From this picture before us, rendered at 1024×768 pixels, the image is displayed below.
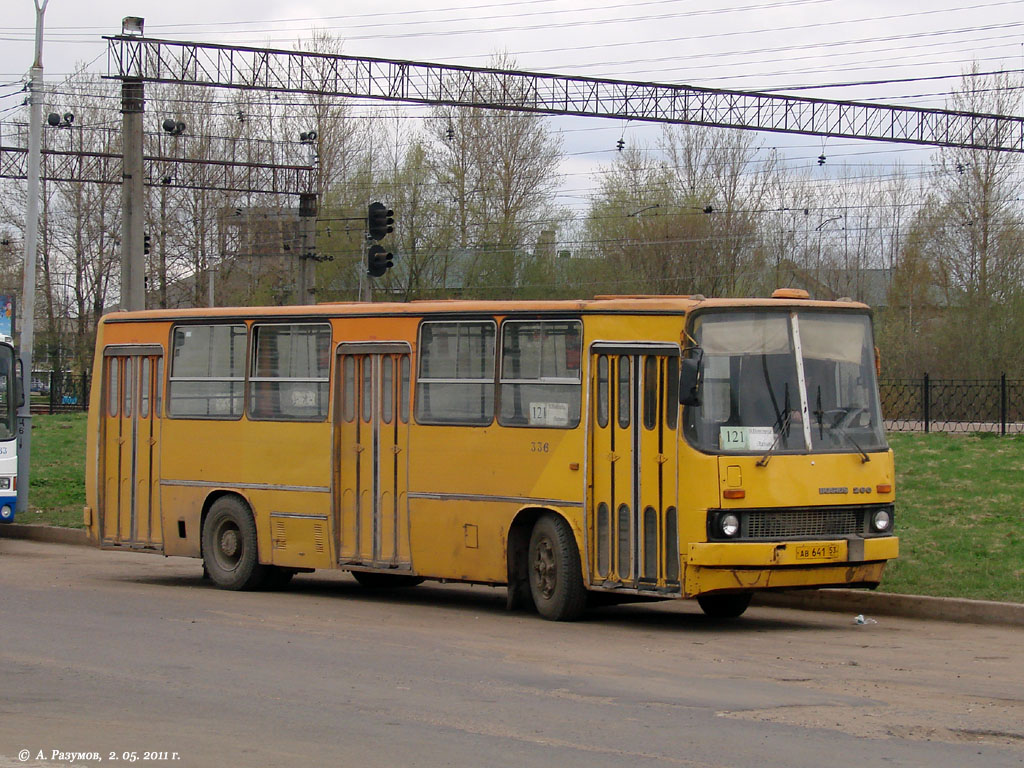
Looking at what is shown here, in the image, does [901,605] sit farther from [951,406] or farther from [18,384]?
[951,406]

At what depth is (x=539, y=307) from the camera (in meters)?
13.1

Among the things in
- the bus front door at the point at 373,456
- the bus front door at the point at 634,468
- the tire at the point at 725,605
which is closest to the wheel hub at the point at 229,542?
the bus front door at the point at 373,456

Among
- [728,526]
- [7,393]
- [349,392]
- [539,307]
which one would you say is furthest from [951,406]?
[728,526]

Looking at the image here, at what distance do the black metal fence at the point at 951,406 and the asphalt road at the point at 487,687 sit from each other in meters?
20.8

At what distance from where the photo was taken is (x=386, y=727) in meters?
7.94

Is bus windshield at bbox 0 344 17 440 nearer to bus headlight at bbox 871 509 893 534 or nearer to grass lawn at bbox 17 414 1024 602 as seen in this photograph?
grass lawn at bbox 17 414 1024 602

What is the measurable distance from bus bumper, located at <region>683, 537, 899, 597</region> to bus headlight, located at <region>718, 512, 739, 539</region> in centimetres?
11

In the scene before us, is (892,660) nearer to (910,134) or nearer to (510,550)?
(510,550)

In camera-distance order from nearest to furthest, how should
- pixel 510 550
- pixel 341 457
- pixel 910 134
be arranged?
pixel 510 550 < pixel 341 457 < pixel 910 134

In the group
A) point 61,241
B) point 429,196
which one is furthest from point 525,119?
point 61,241

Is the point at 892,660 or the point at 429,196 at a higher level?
the point at 429,196

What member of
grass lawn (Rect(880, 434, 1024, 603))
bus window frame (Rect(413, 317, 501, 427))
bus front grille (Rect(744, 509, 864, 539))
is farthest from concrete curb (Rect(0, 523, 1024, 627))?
bus window frame (Rect(413, 317, 501, 427))

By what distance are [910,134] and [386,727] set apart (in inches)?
1212

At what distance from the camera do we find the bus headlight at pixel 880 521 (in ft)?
40.2
